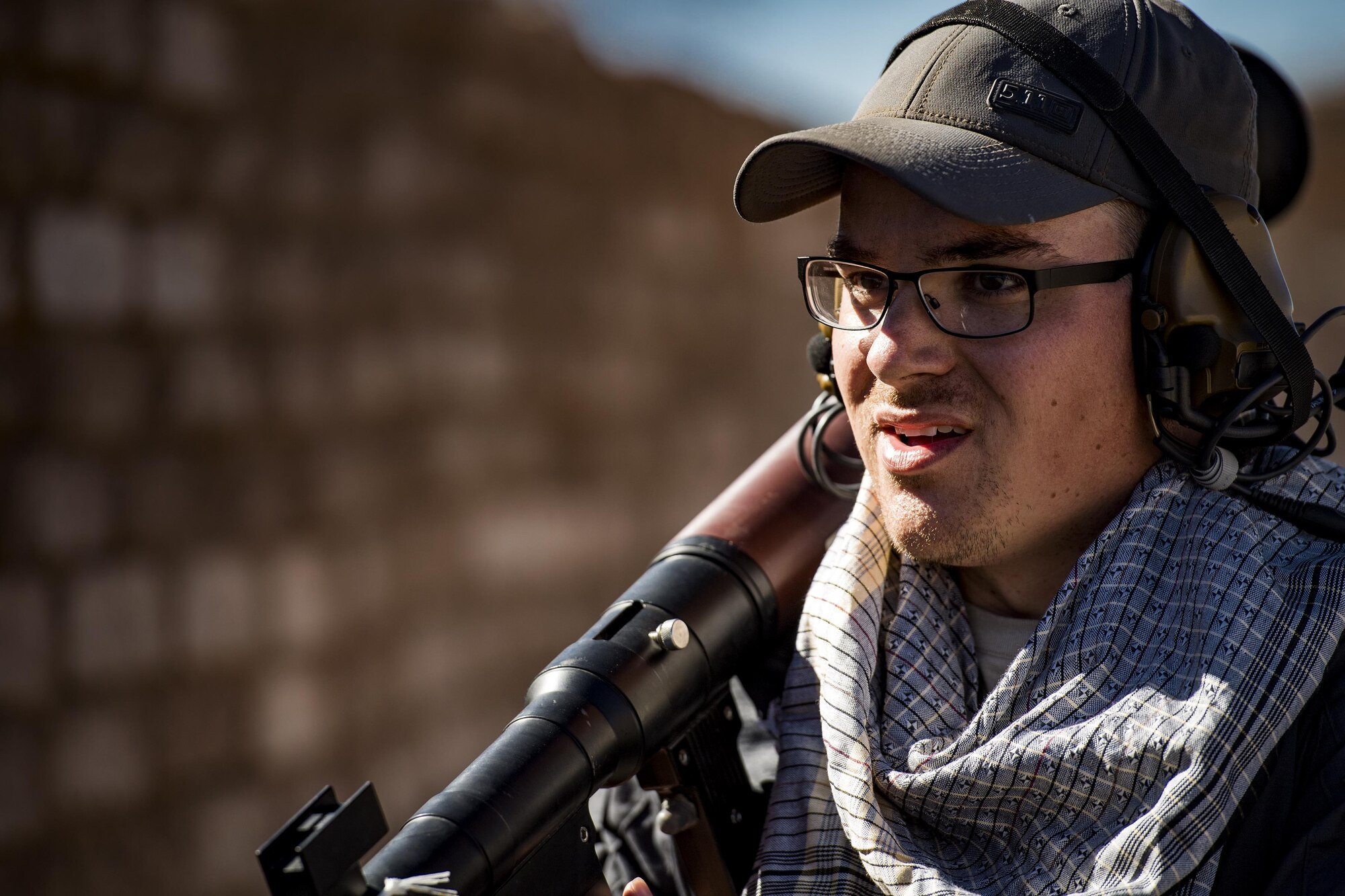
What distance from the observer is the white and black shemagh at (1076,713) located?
1344 mm

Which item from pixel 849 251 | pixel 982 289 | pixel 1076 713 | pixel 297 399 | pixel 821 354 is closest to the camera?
pixel 1076 713

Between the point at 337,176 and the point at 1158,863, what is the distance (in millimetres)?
3535

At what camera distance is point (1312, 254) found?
1279 cm

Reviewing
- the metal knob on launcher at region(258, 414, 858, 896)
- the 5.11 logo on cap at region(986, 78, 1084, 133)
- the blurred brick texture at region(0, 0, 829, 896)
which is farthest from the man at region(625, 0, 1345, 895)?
the blurred brick texture at region(0, 0, 829, 896)

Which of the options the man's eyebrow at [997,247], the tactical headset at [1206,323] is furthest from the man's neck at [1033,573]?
the man's eyebrow at [997,247]

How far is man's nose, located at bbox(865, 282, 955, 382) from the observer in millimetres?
1562

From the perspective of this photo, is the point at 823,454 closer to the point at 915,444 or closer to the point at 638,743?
the point at 915,444

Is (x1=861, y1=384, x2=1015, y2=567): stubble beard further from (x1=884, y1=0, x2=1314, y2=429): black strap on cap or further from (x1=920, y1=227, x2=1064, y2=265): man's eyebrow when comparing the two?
(x1=884, y1=0, x2=1314, y2=429): black strap on cap

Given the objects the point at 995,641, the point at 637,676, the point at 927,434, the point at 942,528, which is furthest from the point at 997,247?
the point at 637,676

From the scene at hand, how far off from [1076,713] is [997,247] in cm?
59

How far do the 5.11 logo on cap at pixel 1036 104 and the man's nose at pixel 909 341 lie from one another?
0.84 feet

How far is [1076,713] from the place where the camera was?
4.74 feet

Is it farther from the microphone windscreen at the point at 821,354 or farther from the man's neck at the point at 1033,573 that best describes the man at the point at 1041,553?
the microphone windscreen at the point at 821,354

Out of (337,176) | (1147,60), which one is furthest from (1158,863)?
(337,176)
